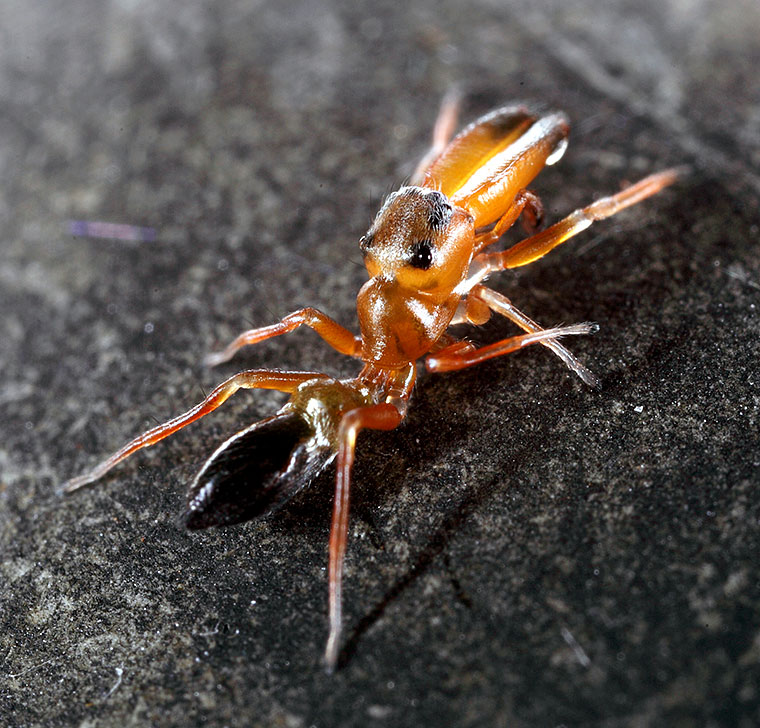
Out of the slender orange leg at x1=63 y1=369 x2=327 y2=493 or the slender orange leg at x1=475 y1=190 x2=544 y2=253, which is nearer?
the slender orange leg at x1=63 y1=369 x2=327 y2=493

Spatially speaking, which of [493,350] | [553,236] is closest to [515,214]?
[553,236]

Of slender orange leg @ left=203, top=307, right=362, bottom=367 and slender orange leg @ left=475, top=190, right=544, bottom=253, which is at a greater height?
slender orange leg @ left=475, top=190, right=544, bottom=253

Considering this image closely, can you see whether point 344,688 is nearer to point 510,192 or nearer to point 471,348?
point 471,348

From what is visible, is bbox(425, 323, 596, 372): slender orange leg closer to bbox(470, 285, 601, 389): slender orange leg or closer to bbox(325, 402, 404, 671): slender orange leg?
bbox(470, 285, 601, 389): slender orange leg

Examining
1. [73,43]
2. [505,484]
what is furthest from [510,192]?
[73,43]

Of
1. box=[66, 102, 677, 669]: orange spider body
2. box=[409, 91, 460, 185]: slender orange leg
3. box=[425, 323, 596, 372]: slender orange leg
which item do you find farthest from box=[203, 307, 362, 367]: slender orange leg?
box=[409, 91, 460, 185]: slender orange leg

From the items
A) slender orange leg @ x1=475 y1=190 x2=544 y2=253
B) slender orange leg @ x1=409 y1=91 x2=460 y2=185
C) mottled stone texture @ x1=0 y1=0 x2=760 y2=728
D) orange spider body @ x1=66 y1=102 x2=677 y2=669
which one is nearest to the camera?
mottled stone texture @ x1=0 y1=0 x2=760 y2=728

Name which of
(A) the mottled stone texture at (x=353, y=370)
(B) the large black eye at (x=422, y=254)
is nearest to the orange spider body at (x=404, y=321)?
(B) the large black eye at (x=422, y=254)

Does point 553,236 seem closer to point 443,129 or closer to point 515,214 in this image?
point 515,214

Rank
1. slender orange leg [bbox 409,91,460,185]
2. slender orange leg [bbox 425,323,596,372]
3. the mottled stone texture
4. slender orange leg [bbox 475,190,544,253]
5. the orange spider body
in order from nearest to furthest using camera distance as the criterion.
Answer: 1. the mottled stone texture
2. the orange spider body
3. slender orange leg [bbox 425,323,596,372]
4. slender orange leg [bbox 475,190,544,253]
5. slender orange leg [bbox 409,91,460,185]
